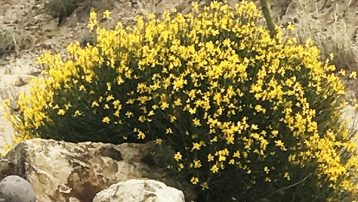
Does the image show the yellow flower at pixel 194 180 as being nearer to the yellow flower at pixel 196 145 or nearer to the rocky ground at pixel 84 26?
the yellow flower at pixel 196 145

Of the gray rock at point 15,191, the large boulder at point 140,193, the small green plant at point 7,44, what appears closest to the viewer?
the gray rock at point 15,191

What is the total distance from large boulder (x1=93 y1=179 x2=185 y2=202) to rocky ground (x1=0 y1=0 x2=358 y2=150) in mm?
3363

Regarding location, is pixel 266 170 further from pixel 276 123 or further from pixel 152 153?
pixel 152 153

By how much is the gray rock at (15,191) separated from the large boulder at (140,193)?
0.36 m

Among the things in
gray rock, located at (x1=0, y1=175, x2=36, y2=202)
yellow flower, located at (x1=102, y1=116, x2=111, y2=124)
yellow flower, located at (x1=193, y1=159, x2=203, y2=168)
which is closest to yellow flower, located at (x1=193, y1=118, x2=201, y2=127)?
yellow flower, located at (x1=193, y1=159, x2=203, y2=168)

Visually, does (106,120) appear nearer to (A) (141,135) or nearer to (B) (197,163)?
(A) (141,135)

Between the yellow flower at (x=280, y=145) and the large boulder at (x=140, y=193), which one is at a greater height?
the large boulder at (x=140, y=193)

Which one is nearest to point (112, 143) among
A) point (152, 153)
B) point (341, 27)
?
point (152, 153)

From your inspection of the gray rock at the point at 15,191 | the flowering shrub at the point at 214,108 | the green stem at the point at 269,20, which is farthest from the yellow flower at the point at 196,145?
the green stem at the point at 269,20

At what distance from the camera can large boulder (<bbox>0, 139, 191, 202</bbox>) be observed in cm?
401

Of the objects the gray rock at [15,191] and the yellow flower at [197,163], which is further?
the yellow flower at [197,163]

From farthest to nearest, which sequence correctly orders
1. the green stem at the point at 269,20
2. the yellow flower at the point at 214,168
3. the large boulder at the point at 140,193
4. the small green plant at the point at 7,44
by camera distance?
1. the small green plant at the point at 7,44
2. the green stem at the point at 269,20
3. the yellow flower at the point at 214,168
4. the large boulder at the point at 140,193

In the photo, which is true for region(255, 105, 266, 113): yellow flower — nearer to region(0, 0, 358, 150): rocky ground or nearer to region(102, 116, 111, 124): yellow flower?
region(102, 116, 111, 124): yellow flower

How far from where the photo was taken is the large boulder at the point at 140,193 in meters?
3.49
